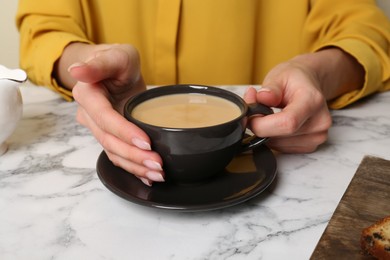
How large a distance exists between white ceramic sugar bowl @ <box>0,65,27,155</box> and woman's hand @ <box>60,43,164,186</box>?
0.09 metres

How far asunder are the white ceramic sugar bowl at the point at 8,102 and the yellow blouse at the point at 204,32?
25 centimetres

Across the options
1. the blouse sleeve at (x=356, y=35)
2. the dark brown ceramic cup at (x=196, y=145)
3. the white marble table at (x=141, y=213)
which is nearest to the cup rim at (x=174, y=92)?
the dark brown ceramic cup at (x=196, y=145)

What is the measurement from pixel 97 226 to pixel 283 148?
323mm

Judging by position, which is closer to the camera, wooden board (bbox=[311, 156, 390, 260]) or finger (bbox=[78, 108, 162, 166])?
wooden board (bbox=[311, 156, 390, 260])

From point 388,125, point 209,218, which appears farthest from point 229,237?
point 388,125

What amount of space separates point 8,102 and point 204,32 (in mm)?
592

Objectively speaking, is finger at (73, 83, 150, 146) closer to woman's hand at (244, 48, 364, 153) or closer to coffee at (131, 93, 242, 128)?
coffee at (131, 93, 242, 128)

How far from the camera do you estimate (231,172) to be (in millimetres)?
627

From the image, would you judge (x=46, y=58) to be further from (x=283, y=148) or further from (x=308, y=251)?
(x=308, y=251)

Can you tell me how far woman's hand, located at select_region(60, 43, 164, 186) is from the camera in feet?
1.90

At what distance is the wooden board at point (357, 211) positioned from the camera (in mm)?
468

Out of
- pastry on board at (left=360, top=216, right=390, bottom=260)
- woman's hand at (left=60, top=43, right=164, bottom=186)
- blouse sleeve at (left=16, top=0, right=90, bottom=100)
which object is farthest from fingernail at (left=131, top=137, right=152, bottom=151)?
blouse sleeve at (left=16, top=0, right=90, bottom=100)

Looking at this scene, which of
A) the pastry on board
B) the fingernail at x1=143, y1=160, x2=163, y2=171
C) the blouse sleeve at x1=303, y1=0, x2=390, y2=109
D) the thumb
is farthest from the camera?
the blouse sleeve at x1=303, y1=0, x2=390, y2=109

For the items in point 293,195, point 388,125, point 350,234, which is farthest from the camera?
point 388,125
